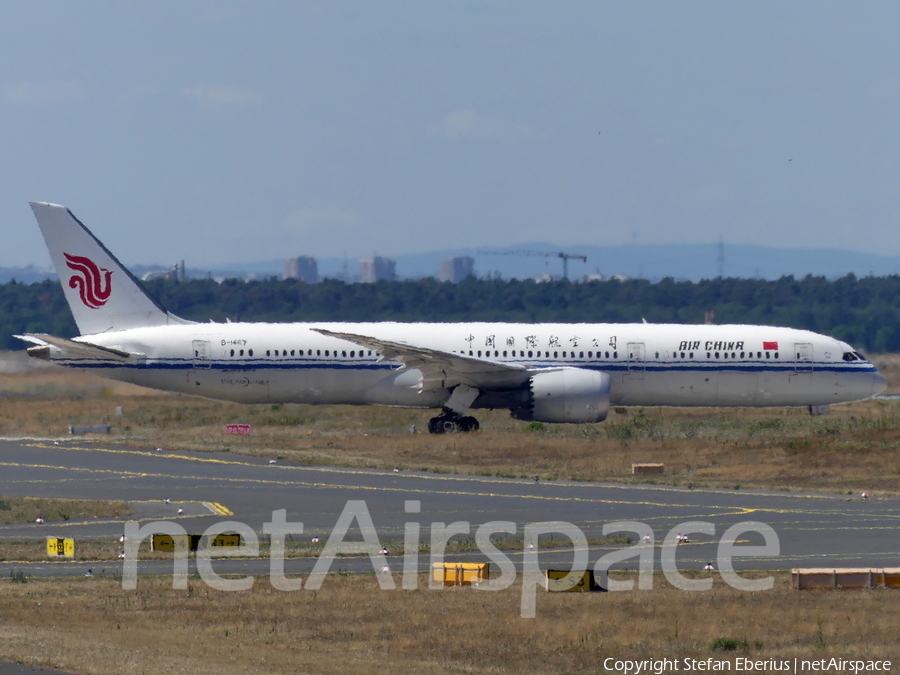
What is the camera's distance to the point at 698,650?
16703 mm

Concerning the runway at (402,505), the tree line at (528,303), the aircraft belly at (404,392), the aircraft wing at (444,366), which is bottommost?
the runway at (402,505)

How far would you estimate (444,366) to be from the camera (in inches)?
1811

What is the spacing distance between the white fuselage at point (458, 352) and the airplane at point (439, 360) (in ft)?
0.15

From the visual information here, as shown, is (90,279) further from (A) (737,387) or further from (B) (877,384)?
(B) (877,384)

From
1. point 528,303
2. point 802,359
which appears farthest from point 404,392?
point 528,303

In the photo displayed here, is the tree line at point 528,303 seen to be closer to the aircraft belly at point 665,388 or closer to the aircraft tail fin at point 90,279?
the aircraft tail fin at point 90,279

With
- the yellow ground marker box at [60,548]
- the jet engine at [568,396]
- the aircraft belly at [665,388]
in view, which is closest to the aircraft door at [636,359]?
the aircraft belly at [665,388]

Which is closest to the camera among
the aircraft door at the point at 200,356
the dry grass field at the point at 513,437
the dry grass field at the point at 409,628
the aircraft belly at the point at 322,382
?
the dry grass field at the point at 409,628

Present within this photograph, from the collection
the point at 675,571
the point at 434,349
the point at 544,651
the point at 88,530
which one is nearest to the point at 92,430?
the point at 434,349

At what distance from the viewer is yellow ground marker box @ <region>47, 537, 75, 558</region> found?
77.9 feet

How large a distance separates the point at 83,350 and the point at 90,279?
127 inches

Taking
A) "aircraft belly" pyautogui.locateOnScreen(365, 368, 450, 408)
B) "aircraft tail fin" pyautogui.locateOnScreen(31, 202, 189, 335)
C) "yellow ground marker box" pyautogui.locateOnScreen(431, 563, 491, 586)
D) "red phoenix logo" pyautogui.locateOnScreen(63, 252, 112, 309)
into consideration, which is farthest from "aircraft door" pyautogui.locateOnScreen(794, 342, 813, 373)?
"yellow ground marker box" pyautogui.locateOnScreen(431, 563, 491, 586)

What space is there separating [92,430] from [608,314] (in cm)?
6547

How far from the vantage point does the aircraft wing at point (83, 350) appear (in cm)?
4559
